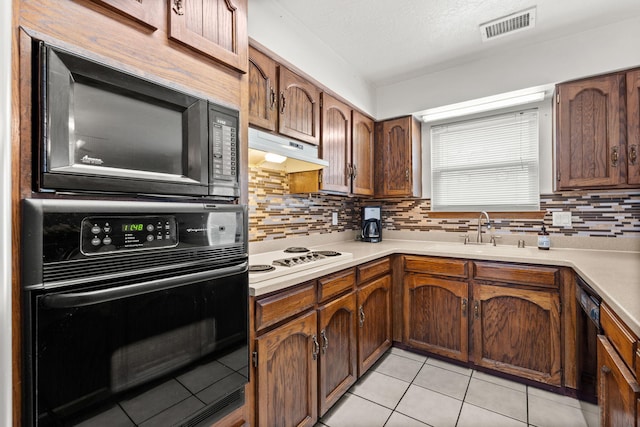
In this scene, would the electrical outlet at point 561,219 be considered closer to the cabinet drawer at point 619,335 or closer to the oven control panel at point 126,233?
the cabinet drawer at point 619,335

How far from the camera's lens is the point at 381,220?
10.3 ft

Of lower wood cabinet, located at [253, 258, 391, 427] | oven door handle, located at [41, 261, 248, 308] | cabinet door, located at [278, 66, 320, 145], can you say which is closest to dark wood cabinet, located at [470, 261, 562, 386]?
lower wood cabinet, located at [253, 258, 391, 427]

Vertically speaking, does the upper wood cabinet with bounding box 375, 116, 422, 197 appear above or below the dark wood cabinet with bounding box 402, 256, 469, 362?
above

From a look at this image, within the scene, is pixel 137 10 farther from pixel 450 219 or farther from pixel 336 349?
pixel 450 219

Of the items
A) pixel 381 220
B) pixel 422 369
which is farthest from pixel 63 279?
pixel 381 220

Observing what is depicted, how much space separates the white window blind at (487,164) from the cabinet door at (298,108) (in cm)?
149

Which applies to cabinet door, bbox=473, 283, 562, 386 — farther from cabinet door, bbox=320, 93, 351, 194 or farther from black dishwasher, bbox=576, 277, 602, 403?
cabinet door, bbox=320, 93, 351, 194

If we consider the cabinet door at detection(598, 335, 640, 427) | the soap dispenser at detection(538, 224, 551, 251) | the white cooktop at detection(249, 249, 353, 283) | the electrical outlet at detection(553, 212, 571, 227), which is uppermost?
the electrical outlet at detection(553, 212, 571, 227)

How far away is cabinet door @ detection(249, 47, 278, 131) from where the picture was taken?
162cm

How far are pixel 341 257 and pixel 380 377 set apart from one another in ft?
3.19

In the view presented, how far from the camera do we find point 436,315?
236 cm

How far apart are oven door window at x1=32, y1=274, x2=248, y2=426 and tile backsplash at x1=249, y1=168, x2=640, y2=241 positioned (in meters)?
1.02

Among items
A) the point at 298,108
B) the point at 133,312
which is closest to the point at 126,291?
the point at 133,312

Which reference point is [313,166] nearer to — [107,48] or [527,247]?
[107,48]
